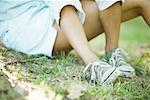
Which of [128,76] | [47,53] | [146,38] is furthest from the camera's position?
[146,38]

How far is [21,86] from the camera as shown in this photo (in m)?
2.54

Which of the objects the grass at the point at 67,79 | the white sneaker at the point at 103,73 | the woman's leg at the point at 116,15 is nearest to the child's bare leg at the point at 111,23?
the woman's leg at the point at 116,15

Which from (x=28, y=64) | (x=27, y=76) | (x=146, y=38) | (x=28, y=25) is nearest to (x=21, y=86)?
(x=27, y=76)

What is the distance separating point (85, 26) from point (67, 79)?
457mm

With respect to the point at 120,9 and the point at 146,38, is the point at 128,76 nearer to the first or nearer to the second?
the point at 120,9

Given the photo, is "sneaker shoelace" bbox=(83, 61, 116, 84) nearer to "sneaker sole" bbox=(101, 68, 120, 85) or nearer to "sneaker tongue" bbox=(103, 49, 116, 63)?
"sneaker sole" bbox=(101, 68, 120, 85)

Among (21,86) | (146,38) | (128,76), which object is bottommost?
(146,38)

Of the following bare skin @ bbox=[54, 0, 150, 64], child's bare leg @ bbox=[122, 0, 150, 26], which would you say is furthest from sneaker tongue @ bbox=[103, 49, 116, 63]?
child's bare leg @ bbox=[122, 0, 150, 26]

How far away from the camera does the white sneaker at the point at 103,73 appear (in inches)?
107

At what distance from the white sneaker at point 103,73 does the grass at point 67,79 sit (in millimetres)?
41

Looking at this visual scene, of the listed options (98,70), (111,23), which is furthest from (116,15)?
(98,70)

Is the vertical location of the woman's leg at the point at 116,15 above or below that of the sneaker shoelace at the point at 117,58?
above

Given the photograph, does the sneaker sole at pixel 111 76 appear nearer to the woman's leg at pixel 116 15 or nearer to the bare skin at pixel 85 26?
the bare skin at pixel 85 26

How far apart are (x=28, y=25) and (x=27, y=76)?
18.7 inches
